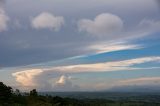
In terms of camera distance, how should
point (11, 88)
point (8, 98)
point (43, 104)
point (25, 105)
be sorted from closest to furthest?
point (43, 104), point (25, 105), point (8, 98), point (11, 88)

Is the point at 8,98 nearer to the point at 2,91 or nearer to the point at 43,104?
the point at 2,91

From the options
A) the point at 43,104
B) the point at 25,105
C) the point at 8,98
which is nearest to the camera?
the point at 43,104

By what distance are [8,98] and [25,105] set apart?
19.4 meters

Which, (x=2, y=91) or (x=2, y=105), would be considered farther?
(x=2, y=91)

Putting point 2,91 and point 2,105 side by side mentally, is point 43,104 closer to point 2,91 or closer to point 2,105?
point 2,105

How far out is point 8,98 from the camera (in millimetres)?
158625

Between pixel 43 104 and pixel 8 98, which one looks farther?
pixel 8 98

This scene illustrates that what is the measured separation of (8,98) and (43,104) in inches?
1318

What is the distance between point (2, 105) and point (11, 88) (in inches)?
1280

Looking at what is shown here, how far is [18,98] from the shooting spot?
557 feet

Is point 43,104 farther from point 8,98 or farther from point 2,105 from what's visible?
point 8,98

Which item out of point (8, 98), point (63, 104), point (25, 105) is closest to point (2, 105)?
point (25, 105)

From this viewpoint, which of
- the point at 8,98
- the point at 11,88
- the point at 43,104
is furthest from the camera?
the point at 11,88

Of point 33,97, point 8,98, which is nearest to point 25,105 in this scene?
point 33,97
